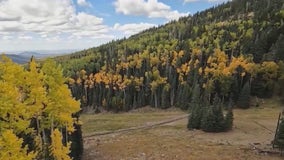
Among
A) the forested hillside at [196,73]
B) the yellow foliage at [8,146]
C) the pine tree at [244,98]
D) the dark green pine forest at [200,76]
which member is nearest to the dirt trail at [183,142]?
the dark green pine forest at [200,76]

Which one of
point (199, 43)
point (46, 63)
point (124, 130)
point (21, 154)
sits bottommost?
point (124, 130)

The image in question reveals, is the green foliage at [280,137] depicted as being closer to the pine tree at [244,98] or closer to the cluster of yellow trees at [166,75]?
the pine tree at [244,98]

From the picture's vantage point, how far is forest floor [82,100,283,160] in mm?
63312

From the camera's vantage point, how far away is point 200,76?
136m

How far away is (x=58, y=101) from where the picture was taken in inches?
1661

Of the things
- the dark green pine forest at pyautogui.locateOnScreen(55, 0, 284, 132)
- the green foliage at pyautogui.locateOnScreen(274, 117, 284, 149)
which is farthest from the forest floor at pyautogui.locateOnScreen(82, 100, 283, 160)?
the dark green pine forest at pyautogui.locateOnScreen(55, 0, 284, 132)

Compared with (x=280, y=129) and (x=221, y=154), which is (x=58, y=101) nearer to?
(x=221, y=154)

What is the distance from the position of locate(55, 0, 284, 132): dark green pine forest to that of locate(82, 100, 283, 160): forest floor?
603 cm

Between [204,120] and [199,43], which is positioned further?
[199,43]

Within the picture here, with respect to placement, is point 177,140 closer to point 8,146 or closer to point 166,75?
point 8,146

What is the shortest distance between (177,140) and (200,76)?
207ft

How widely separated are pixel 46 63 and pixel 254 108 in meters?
88.0

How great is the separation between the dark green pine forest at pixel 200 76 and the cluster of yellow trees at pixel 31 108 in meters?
47.5

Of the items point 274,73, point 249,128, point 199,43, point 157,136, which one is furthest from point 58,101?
point 199,43
